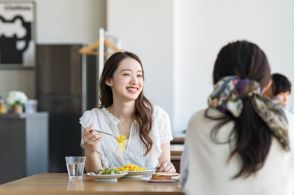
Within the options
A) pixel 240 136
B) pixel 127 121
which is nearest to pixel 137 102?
pixel 127 121

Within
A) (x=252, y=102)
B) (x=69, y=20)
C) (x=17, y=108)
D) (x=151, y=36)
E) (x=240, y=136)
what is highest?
(x=69, y=20)

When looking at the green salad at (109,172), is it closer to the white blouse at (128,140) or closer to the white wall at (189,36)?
the white blouse at (128,140)

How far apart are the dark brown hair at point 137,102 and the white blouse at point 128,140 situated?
26 millimetres

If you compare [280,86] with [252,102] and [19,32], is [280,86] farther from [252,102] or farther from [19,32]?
[19,32]

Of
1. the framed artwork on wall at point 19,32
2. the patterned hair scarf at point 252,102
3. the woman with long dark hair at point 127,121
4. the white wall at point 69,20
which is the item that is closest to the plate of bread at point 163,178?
the woman with long dark hair at point 127,121

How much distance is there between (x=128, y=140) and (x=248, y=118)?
1271 mm

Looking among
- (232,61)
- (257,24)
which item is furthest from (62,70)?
(232,61)

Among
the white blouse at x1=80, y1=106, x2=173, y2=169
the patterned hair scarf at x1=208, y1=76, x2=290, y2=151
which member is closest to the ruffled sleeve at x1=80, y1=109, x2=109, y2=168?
the white blouse at x1=80, y1=106, x2=173, y2=169

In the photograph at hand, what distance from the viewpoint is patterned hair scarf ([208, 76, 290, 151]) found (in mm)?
1985

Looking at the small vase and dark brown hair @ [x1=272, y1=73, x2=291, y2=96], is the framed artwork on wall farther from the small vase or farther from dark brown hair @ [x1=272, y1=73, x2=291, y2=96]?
dark brown hair @ [x1=272, y1=73, x2=291, y2=96]

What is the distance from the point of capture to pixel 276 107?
2.00 m

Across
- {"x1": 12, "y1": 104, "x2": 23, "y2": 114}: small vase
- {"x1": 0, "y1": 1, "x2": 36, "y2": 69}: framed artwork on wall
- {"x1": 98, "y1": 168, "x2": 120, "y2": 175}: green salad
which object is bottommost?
{"x1": 12, "y1": 104, "x2": 23, "y2": 114}: small vase

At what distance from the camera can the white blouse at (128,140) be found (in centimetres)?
314

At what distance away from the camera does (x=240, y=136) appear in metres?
1.99
